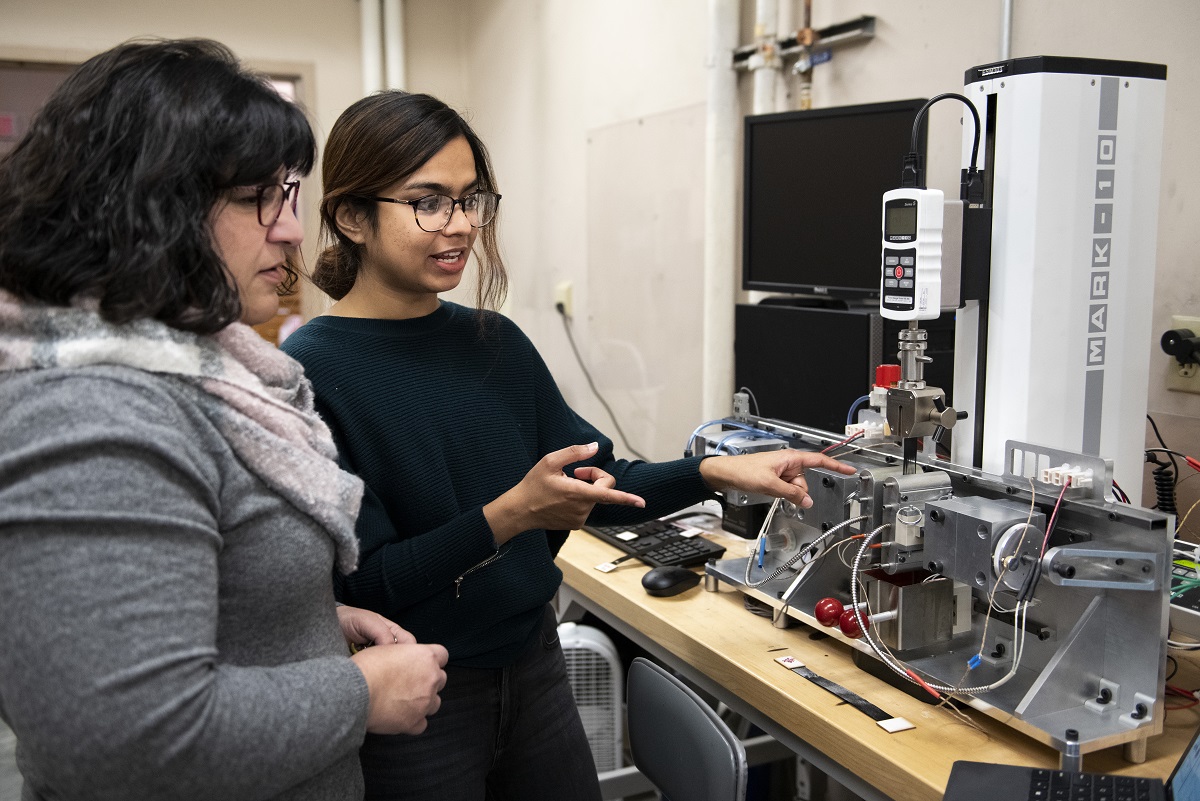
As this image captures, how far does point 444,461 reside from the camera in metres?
1.27

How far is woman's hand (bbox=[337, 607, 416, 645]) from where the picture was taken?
3.56 ft

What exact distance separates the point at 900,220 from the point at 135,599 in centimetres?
111

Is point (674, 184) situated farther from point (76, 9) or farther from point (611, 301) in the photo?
point (76, 9)

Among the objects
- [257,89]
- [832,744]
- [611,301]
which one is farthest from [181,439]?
[611,301]

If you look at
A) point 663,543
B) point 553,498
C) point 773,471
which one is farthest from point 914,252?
point 663,543

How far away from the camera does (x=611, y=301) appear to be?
11.9 ft

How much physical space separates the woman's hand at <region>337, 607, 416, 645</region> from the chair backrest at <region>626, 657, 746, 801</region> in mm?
470

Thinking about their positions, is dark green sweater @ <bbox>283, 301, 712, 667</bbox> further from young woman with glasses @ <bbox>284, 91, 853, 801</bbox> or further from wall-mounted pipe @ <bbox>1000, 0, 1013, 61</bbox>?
wall-mounted pipe @ <bbox>1000, 0, 1013, 61</bbox>

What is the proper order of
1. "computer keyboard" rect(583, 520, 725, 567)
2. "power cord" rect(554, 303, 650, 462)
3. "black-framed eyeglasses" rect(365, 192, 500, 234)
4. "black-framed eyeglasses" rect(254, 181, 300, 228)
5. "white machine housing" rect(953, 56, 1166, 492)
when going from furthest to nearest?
"power cord" rect(554, 303, 650, 462) < "computer keyboard" rect(583, 520, 725, 567) < "white machine housing" rect(953, 56, 1166, 492) < "black-framed eyeglasses" rect(365, 192, 500, 234) < "black-framed eyeglasses" rect(254, 181, 300, 228)

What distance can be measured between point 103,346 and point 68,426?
0.08 meters

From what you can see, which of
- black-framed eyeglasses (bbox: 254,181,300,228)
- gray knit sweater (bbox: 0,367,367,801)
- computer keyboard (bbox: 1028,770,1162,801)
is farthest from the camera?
computer keyboard (bbox: 1028,770,1162,801)

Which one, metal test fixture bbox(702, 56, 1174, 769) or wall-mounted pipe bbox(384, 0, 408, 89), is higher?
wall-mounted pipe bbox(384, 0, 408, 89)

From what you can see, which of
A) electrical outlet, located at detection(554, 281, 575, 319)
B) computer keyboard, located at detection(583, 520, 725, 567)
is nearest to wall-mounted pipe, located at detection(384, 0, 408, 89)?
electrical outlet, located at detection(554, 281, 575, 319)

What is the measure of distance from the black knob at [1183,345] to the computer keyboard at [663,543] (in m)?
0.88
